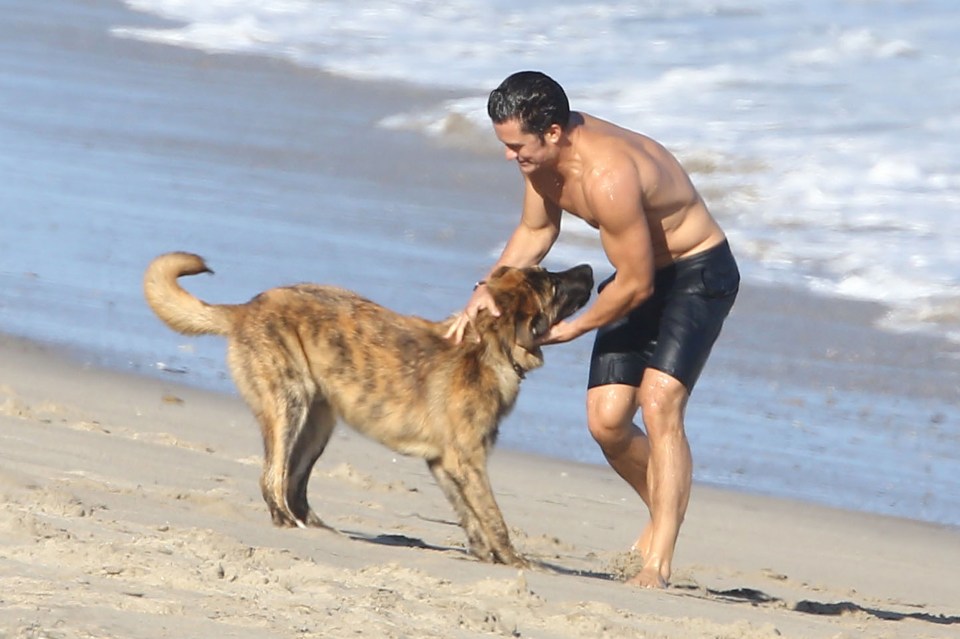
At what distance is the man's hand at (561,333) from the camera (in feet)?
20.4

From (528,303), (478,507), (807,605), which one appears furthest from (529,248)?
(807,605)

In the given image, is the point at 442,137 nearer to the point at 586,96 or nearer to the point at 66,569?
the point at 586,96

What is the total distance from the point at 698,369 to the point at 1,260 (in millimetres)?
6215

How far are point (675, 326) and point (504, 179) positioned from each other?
9.40 metres

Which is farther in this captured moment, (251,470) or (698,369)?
(251,470)

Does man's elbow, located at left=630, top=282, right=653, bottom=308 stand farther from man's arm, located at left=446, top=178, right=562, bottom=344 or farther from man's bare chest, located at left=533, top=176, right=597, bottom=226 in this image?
man's arm, located at left=446, top=178, right=562, bottom=344

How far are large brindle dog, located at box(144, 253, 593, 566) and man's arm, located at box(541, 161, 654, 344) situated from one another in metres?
0.51

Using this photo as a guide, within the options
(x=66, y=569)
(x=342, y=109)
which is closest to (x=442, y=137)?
(x=342, y=109)

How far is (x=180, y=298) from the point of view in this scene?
22.3 ft

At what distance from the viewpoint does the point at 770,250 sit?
13453mm

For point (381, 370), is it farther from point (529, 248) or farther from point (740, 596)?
point (740, 596)

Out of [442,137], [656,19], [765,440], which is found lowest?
[765,440]

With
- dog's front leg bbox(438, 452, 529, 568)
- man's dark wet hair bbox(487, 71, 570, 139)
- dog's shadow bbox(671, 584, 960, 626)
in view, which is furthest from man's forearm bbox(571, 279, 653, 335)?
dog's shadow bbox(671, 584, 960, 626)

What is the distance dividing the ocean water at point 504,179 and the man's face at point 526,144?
8.93ft
